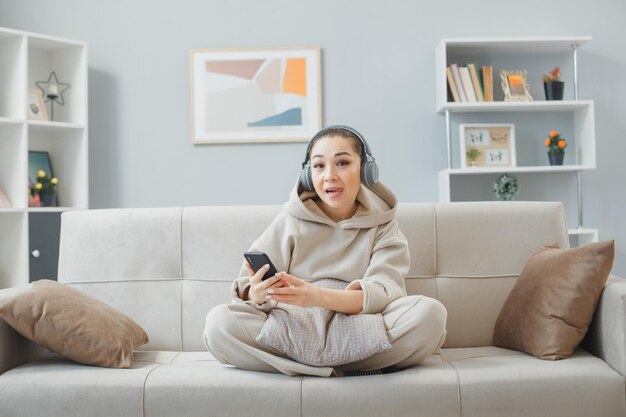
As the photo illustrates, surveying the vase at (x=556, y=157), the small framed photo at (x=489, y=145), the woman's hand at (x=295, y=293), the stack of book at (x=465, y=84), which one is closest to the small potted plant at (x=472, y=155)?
the small framed photo at (x=489, y=145)

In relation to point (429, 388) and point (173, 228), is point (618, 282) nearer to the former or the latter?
point (429, 388)

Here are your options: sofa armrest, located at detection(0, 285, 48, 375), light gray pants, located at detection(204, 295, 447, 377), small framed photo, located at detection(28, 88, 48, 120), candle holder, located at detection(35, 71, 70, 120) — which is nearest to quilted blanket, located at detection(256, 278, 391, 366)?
light gray pants, located at detection(204, 295, 447, 377)

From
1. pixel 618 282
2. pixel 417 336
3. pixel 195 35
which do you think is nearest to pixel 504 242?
pixel 618 282

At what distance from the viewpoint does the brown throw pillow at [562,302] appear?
1.97m

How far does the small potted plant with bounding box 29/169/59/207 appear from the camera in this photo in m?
3.65

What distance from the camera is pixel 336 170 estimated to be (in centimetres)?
213

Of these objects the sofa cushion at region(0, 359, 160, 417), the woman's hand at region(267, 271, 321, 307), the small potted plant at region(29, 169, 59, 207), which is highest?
the small potted plant at region(29, 169, 59, 207)

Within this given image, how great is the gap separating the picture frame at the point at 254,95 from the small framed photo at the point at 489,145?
803mm

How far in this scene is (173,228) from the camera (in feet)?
7.88

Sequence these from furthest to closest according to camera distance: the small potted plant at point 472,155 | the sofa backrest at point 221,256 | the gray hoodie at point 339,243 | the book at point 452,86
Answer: the small potted plant at point 472,155 → the book at point 452,86 → the sofa backrest at point 221,256 → the gray hoodie at point 339,243

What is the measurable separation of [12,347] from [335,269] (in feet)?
3.08

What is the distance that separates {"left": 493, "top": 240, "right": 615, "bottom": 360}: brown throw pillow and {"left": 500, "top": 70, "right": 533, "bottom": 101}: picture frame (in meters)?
1.75

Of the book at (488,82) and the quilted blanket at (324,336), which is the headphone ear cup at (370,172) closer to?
the quilted blanket at (324,336)

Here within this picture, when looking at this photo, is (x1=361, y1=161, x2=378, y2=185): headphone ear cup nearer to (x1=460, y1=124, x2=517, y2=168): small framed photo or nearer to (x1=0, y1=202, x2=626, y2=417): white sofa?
(x1=0, y1=202, x2=626, y2=417): white sofa
